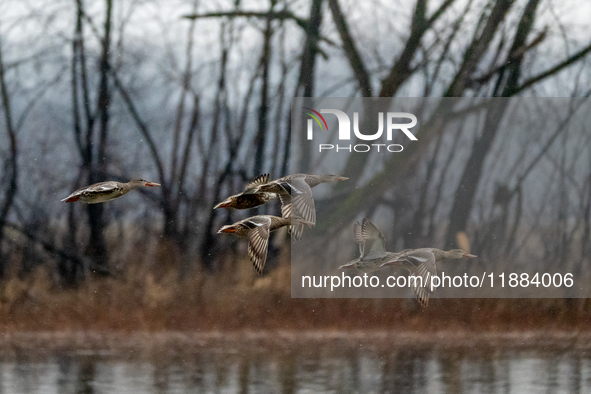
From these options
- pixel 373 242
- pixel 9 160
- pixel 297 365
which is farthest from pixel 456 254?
pixel 9 160

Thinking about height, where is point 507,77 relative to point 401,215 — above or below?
above

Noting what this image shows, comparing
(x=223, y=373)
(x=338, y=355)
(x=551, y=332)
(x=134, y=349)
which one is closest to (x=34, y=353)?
(x=134, y=349)

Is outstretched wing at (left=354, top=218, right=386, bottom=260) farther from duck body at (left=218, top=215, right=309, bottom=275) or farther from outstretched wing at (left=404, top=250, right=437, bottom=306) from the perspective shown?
duck body at (left=218, top=215, right=309, bottom=275)

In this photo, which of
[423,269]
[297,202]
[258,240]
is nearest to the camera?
[297,202]

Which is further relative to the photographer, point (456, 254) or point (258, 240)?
point (456, 254)

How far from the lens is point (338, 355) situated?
9.95 ft

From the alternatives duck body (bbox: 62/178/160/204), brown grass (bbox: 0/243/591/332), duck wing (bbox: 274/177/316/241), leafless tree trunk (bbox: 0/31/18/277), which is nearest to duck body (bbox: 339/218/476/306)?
brown grass (bbox: 0/243/591/332)

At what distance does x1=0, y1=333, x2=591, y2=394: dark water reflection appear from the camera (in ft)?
9.24

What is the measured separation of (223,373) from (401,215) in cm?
102

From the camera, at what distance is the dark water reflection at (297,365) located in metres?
2.82

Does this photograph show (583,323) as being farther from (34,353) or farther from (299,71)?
(34,353)

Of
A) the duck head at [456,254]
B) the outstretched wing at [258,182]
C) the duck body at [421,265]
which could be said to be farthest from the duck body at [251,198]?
the duck head at [456,254]

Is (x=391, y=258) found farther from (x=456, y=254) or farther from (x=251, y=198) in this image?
(x=251, y=198)

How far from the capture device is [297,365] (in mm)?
2957
